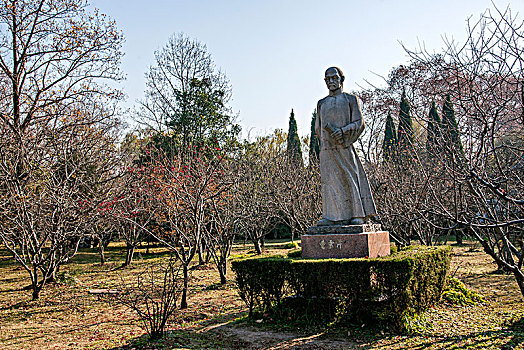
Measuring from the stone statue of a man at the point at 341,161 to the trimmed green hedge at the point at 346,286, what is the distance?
118cm

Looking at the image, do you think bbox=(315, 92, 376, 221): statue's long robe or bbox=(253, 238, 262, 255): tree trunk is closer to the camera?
bbox=(315, 92, 376, 221): statue's long robe

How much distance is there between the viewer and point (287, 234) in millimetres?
32781

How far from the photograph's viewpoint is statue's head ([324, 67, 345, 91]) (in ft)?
23.8

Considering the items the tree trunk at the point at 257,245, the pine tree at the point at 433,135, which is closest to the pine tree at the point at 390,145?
the pine tree at the point at 433,135

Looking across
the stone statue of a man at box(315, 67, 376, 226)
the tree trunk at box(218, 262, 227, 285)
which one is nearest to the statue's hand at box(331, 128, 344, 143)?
the stone statue of a man at box(315, 67, 376, 226)

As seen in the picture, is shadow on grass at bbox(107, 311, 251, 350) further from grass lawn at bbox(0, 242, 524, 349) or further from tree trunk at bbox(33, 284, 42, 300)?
tree trunk at bbox(33, 284, 42, 300)

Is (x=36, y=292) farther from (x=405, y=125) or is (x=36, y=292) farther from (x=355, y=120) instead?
(x=405, y=125)

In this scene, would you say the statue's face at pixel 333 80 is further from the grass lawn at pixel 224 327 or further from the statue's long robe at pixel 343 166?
the grass lawn at pixel 224 327

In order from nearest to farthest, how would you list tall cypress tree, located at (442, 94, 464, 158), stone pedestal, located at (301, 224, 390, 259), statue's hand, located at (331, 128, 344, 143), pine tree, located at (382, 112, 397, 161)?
tall cypress tree, located at (442, 94, 464, 158) → stone pedestal, located at (301, 224, 390, 259) → statue's hand, located at (331, 128, 344, 143) → pine tree, located at (382, 112, 397, 161)

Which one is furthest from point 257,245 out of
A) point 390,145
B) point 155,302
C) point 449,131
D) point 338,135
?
point 449,131

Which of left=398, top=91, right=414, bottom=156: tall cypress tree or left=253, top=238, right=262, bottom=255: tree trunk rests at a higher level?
left=398, top=91, right=414, bottom=156: tall cypress tree

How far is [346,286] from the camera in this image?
570 centimetres

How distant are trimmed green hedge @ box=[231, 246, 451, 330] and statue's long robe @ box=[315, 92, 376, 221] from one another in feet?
4.08

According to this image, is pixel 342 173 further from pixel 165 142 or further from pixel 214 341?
pixel 165 142
